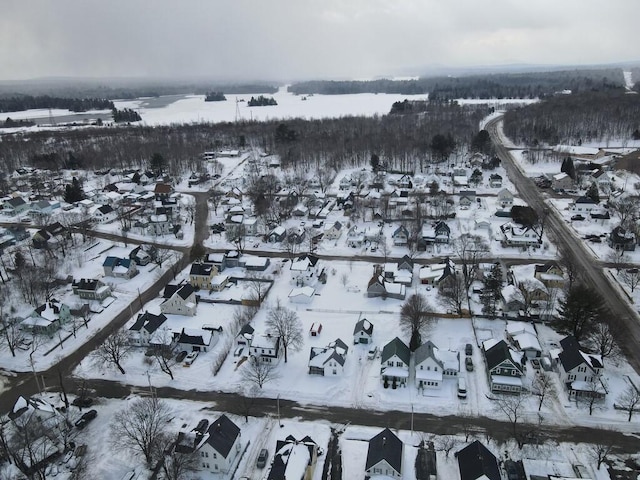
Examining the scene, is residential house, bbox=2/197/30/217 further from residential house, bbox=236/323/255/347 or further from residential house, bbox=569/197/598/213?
residential house, bbox=569/197/598/213

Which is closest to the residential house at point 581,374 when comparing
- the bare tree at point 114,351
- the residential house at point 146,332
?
the residential house at point 146,332

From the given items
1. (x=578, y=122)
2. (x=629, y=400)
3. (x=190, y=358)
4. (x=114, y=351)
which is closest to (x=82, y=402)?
(x=114, y=351)

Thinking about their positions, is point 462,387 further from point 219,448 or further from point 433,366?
point 219,448

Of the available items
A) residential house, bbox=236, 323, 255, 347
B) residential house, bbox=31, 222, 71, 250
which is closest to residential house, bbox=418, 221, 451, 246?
residential house, bbox=236, 323, 255, 347

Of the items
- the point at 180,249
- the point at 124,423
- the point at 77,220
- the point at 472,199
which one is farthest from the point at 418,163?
the point at 124,423

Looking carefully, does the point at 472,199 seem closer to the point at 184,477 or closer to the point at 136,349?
the point at 136,349
